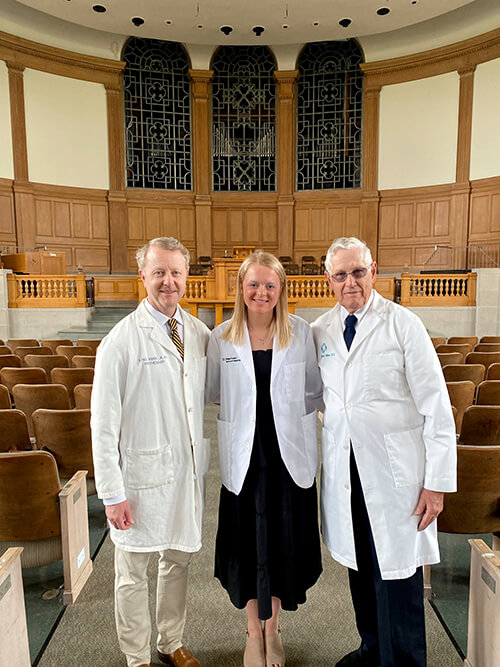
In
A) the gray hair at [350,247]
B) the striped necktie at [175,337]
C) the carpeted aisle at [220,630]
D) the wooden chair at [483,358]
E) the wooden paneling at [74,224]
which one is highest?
the wooden paneling at [74,224]

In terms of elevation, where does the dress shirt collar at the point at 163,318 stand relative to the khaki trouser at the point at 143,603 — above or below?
above

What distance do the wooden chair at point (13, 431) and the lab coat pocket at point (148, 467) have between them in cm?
139

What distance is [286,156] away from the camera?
14039mm

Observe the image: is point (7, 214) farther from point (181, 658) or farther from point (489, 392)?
point (181, 658)

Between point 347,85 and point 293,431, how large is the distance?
573 inches

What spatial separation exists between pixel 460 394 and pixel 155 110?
13316 mm

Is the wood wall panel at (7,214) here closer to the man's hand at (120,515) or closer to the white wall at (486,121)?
the white wall at (486,121)

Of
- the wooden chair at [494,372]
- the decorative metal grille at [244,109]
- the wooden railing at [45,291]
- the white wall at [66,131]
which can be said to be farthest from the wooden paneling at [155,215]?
the wooden chair at [494,372]

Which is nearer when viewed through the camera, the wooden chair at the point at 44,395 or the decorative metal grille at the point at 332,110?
the wooden chair at the point at 44,395

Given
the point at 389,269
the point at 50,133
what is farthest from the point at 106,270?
the point at 389,269

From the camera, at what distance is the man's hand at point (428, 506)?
1547 millimetres

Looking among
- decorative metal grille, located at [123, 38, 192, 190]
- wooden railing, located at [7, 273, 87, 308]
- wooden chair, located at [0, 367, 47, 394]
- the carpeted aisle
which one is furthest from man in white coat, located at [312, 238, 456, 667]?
decorative metal grille, located at [123, 38, 192, 190]

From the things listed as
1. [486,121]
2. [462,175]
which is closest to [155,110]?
[462,175]

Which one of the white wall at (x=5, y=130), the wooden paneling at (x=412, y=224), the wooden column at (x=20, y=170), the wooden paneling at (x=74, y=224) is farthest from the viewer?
the wooden paneling at (x=412, y=224)
